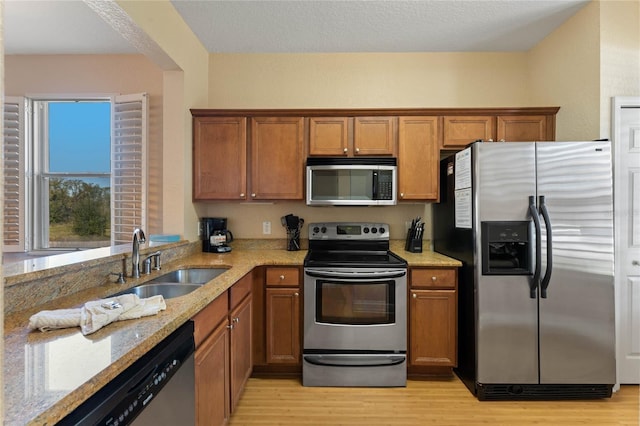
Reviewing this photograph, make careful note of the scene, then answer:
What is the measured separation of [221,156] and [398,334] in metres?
2.12

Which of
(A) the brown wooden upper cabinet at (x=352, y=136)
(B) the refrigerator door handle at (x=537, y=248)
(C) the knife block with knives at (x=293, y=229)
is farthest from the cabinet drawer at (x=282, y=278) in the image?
(B) the refrigerator door handle at (x=537, y=248)

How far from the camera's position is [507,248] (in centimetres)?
229

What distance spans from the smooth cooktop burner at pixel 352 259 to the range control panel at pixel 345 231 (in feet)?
0.46

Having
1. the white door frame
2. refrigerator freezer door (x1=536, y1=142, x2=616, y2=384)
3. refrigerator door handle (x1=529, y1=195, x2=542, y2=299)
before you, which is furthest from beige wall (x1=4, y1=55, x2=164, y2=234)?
the white door frame

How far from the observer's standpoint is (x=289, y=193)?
9.44 feet

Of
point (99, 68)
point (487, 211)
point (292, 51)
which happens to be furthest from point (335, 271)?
point (99, 68)

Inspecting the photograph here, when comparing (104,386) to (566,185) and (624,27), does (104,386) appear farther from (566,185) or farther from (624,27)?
(624,27)

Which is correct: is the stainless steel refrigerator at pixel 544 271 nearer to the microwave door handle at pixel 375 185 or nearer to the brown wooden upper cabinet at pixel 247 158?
the microwave door handle at pixel 375 185

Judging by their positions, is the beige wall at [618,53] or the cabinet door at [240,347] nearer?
the cabinet door at [240,347]

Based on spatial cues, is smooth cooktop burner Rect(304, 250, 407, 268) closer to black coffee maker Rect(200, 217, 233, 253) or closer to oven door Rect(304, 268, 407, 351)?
oven door Rect(304, 268, 407, 351)

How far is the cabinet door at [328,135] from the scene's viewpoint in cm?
285

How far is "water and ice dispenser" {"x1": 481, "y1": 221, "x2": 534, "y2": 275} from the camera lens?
2225 mm

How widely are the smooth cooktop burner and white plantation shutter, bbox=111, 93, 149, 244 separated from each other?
1709mm

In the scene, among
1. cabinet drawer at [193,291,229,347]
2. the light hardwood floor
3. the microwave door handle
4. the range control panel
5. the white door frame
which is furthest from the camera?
the range control panel
